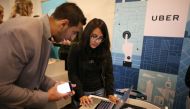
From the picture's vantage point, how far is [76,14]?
1033 mm

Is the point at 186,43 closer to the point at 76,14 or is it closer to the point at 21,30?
the point at 76,14

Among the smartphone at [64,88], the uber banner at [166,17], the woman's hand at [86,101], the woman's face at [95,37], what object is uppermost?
the uber banner at [166,17]

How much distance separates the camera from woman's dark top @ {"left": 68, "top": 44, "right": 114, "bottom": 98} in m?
1.55

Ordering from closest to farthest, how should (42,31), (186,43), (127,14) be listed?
(42,31), (186,43), (127,14)

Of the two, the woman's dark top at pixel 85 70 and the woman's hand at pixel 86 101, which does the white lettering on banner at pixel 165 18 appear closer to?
the woman's dark top at pixel 85 70

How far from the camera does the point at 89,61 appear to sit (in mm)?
1585

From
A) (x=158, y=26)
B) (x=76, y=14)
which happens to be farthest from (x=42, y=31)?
(x=158, y=26)

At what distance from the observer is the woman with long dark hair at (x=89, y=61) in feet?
5.10

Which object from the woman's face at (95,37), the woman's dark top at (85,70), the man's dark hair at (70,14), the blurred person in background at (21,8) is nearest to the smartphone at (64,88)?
the man's dark hair at (70,14)

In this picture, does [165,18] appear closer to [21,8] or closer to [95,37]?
[95,37]

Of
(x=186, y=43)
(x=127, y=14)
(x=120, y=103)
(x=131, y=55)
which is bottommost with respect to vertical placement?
(x=120, y=103)

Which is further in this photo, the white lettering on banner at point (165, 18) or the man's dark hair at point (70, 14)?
the white lettering on banner at point (165, 18)

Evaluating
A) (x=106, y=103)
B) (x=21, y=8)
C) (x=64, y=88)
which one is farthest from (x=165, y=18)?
(x=21, y=8)

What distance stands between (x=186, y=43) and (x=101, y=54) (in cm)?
109
